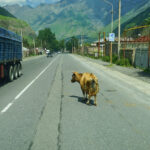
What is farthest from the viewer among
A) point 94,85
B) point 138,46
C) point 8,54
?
point 138,46

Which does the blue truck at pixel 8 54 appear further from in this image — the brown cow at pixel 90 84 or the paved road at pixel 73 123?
the brown cow at pixel 90 84

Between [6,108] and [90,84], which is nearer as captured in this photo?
[90,84]

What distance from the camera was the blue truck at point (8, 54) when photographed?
13.2 metres

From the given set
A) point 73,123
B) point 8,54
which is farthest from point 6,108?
point 8,54

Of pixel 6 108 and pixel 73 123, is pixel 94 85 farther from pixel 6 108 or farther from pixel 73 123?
pixel 6 108

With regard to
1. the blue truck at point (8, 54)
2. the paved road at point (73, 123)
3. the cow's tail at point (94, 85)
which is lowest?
the paved road at point (73, 123)

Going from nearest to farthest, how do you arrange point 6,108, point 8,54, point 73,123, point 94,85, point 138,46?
1. point 73,123
2. point 94,85
3. point 6,108
4. point 8,54
5. point 138,46

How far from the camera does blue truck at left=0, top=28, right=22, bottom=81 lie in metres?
13.2

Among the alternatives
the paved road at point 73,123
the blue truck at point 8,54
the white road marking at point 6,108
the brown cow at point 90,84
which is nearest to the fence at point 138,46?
the blue truck at point 8,54

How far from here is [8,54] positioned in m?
14.4

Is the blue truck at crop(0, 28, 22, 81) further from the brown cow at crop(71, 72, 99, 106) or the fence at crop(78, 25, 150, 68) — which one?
the fence at crop(78, 25, 150, 68)

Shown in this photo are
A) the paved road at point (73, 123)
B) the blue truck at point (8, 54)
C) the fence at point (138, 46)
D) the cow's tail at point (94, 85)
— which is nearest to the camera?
the paved road at point (73, 123)

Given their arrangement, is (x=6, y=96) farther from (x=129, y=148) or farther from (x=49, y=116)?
(x=129, y=148)

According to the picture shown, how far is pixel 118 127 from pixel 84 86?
2496 mm
